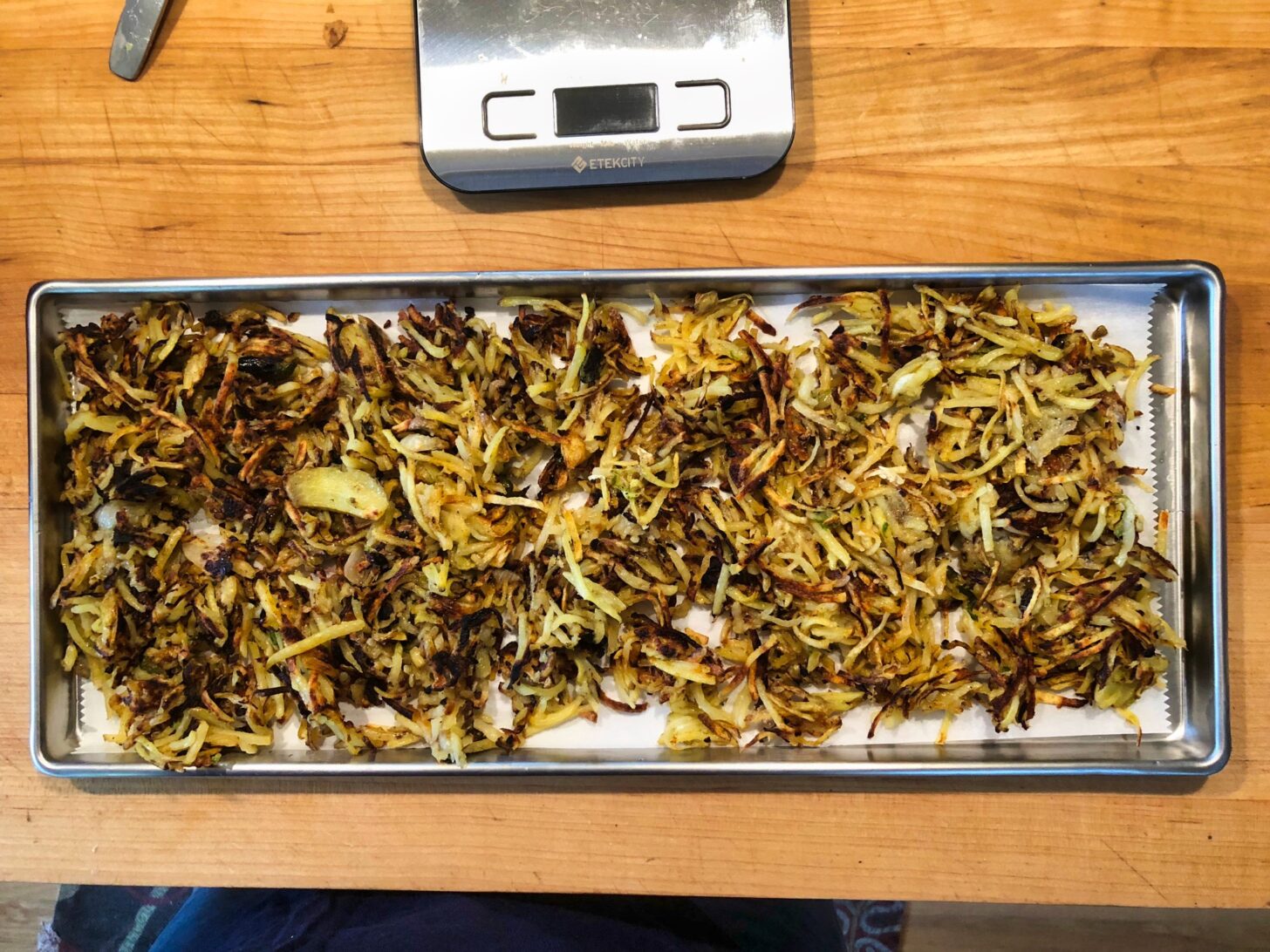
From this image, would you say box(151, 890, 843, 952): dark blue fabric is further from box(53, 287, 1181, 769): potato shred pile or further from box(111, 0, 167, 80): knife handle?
box(111, 0, 167, 80): knife handle

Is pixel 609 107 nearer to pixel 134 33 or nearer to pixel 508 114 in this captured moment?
pixel 508 114

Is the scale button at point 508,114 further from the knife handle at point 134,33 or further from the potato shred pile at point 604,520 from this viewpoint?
the knife handle at point 134,33

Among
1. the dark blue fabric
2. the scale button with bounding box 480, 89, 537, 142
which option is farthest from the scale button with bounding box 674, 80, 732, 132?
the dark blue fabric

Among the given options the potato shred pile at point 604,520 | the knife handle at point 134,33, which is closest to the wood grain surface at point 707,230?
the knife handle at point 134,33

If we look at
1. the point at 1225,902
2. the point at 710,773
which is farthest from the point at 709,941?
the point at 1225,902

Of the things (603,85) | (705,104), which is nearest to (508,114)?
(603,85)

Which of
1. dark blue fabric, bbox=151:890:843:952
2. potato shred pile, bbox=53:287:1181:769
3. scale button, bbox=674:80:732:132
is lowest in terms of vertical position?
dark blue fabric, bbox=151:890:843:952
